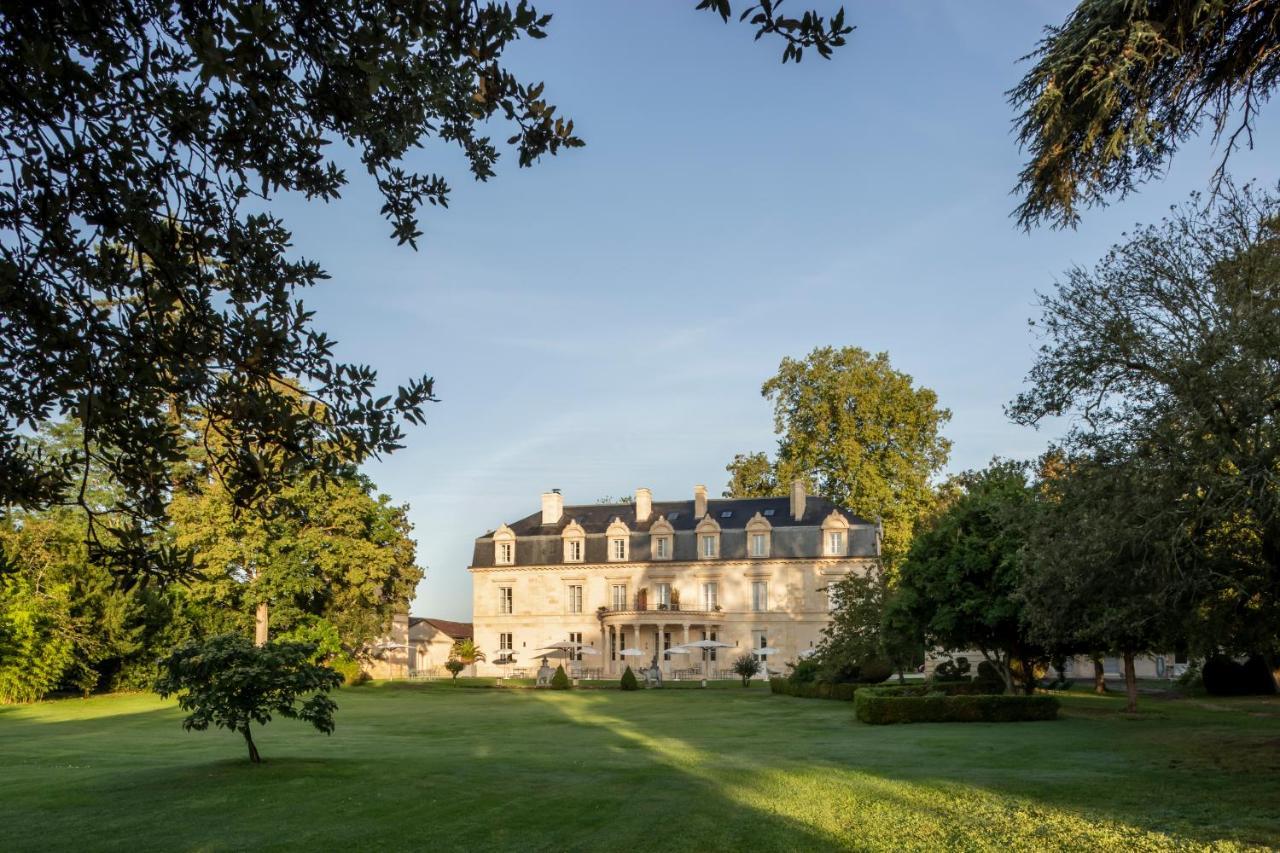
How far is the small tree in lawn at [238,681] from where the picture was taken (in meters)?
15.2

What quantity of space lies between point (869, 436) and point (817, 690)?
24193mm

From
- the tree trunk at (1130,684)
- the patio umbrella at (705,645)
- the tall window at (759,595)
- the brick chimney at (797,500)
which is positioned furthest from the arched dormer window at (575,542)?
the tree trunk at (1130,684)

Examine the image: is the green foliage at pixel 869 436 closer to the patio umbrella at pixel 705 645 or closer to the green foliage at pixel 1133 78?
the patio umbrella at pixel 705 645

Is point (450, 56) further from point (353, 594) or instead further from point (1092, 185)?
point (353, 594)

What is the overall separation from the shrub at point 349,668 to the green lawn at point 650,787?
22970 millimetres

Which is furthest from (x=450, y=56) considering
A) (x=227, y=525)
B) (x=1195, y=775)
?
(x=227, y=525)

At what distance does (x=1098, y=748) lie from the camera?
2003 centimetres

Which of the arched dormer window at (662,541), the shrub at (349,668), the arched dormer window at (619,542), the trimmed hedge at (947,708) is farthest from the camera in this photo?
the arched dormer window at (619,542)

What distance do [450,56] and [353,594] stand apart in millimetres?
45343

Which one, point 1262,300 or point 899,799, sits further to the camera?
point 1262,300

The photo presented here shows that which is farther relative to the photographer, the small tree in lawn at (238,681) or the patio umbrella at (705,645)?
the patio umbrella at (705,645)

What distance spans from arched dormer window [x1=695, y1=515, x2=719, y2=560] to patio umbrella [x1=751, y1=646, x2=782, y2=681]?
6331 millimetres

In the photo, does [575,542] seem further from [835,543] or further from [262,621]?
[262,621]

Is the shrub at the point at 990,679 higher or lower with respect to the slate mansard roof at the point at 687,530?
lower
